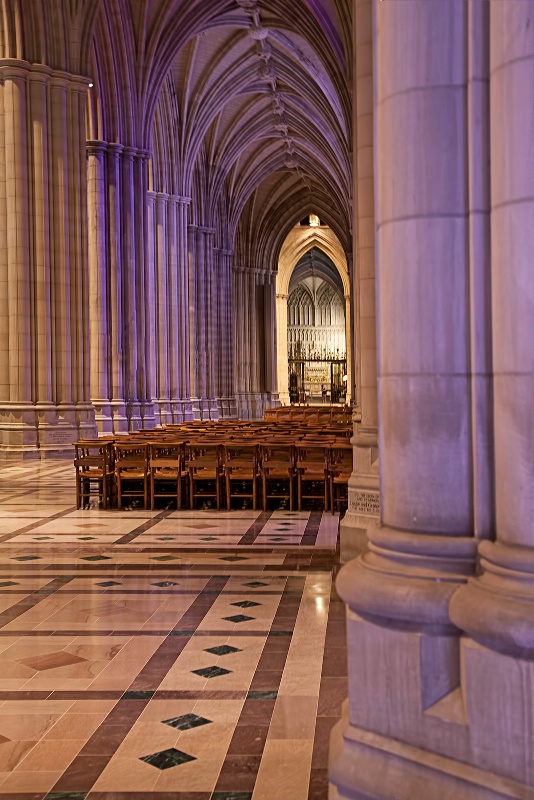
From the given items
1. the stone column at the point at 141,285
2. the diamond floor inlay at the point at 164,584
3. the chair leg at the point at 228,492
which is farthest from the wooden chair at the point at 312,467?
the stone column at the point at 141,285

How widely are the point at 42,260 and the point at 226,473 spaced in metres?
11.5

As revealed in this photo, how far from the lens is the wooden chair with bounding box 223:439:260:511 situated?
1249 cm

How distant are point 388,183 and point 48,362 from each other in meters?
19.4

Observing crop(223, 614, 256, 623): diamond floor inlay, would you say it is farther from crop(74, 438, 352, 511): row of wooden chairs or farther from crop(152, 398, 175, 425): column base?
crop(152, 398, 175, 425): column base

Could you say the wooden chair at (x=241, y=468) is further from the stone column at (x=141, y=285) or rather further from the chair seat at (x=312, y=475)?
the stone column at (x=141, y=285)

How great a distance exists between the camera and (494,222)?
3.28 meters

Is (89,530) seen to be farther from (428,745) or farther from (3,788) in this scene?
(428,745)

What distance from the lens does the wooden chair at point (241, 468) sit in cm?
1249

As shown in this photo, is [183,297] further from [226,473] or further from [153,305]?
[226,473]

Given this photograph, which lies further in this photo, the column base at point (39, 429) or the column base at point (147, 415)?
the column base at point (147, 415)

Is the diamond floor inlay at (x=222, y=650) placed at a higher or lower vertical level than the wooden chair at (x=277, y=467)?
lower

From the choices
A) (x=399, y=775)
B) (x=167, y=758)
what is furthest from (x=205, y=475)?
(x=399, y=775)

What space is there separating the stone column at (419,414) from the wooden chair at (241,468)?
8922 mm

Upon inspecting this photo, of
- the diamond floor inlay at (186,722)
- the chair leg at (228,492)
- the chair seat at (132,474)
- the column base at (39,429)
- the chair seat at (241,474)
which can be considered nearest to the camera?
the diamond floor inlay at (186,722)
